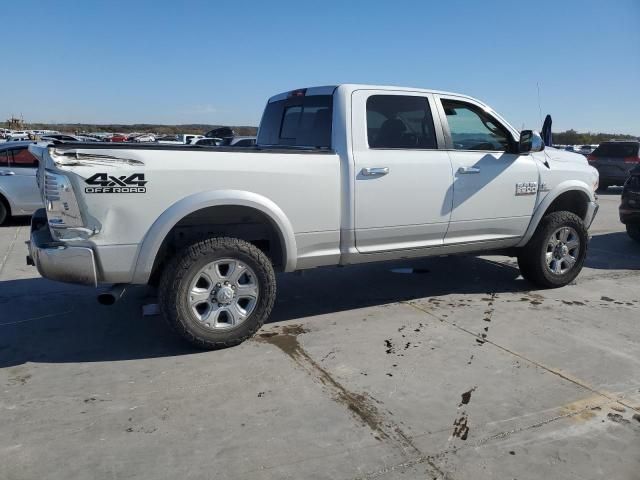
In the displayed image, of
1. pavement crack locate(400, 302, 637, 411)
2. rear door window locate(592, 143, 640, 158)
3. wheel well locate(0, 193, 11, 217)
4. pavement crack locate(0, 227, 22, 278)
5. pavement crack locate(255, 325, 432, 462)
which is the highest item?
rear door window locate(592, 143, 640, 158)

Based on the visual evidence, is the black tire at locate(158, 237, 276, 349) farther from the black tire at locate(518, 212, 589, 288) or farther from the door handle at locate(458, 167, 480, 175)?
A: the black tire at locate(518, 212, 589, 288)

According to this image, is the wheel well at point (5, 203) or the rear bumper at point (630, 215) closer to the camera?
the rear bumper at point (630, 215)

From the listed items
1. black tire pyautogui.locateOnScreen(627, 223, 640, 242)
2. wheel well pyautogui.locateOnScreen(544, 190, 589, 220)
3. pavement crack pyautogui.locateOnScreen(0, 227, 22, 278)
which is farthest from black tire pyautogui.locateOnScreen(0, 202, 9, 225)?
black tire pyautogui.locateOnScreen(627, 223, 640, 242)

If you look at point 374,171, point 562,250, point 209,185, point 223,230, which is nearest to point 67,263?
point 209,185

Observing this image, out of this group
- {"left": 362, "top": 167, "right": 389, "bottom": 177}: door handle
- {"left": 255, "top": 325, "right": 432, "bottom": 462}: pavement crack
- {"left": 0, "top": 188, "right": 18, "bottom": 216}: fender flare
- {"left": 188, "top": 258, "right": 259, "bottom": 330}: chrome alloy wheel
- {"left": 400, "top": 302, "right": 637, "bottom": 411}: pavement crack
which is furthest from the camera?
{"left": 0, "top": 188, "right": 18, "bottom": 216}: fender flare

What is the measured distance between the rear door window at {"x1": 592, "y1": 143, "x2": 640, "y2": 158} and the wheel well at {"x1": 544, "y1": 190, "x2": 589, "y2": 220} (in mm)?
12232

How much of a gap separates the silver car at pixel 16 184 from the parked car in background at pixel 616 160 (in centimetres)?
1554

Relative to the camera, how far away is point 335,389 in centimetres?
345

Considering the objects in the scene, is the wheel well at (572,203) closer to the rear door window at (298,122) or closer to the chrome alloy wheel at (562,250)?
the chrome alloy wheel at (562,250)

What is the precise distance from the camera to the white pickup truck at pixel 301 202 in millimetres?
3602

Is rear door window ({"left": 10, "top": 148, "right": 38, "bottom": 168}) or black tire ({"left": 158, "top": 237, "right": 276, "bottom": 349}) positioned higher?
rear door window ({"left": 10, "top": 148, "right": 38, "bottom": 168})

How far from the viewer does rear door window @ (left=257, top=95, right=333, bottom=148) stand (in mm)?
4676

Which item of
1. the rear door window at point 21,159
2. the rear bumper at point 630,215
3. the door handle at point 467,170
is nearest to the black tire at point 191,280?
the door handle at point 467,170

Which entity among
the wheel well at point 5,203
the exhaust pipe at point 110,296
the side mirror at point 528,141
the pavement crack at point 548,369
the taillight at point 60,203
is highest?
the side mirror at point 528,141
